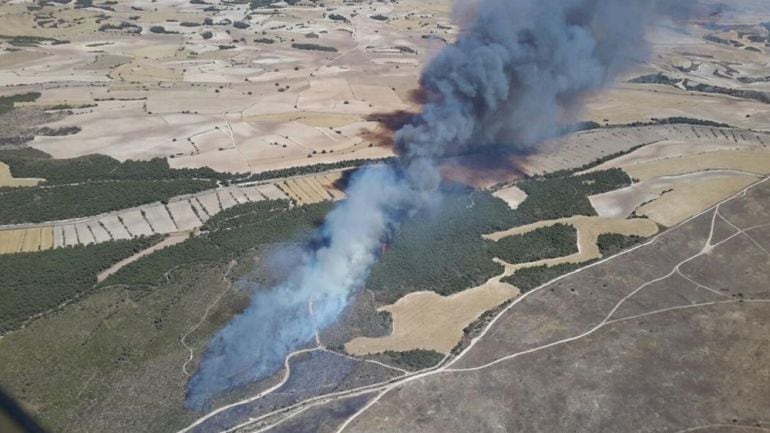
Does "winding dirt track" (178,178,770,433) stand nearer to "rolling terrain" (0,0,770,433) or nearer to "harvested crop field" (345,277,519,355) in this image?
"rolling terrain" (0,0,770,433)

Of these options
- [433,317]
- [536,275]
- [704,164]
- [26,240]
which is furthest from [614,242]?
[26,240]

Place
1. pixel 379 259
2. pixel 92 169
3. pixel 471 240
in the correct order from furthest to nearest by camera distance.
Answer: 1. pixel 92 169
2. pixel 471 240
3. pixel 379 259

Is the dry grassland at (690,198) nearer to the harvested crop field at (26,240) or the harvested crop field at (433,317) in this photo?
the harvested crop field at (433,317)

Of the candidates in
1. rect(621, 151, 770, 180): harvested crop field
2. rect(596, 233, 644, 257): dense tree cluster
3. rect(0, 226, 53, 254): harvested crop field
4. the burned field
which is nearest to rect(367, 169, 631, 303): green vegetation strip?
Result: rect(596, 233, 644, 257): dense tree cluster

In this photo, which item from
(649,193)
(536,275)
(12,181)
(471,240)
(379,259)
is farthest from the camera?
(649,193)

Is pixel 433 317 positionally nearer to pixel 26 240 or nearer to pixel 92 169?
pixel 26 240

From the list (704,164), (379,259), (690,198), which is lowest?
(379,259)

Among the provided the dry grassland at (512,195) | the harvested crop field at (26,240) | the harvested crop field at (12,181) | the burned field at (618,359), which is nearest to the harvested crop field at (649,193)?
the dry grassland at (512,195)
